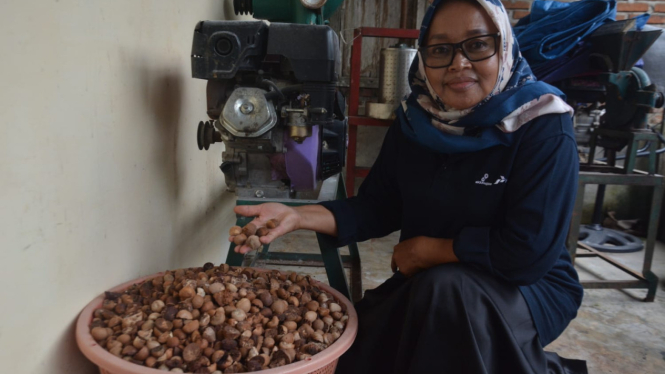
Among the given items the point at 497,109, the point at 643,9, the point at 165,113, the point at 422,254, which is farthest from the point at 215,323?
the point at 643,9

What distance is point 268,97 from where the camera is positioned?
1.23 meters

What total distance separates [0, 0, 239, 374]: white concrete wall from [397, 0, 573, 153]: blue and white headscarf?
0.71 meters

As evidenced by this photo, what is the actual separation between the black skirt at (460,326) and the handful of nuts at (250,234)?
13.7 inches

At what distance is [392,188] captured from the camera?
140 cm

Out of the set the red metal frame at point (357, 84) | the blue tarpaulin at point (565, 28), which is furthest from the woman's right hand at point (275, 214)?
the blue tarpaulin at point (565, 28)

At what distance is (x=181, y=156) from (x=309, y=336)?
78 centimetres

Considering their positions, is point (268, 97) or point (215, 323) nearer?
point (215, 323)

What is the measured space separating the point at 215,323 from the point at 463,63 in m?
0.80

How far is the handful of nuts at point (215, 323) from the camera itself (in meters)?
0.85

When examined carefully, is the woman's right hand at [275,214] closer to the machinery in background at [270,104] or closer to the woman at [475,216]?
the woman at [475,216]

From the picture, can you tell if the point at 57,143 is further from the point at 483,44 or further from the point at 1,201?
the point at 483,44

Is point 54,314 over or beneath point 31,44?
beneath

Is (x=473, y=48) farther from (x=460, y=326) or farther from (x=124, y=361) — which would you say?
(x=124, y=361)

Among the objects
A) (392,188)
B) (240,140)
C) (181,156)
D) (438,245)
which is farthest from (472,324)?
(181,156)
